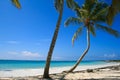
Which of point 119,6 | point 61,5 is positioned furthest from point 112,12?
point 61,5

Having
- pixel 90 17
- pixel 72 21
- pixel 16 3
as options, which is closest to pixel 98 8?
pixel 90 17

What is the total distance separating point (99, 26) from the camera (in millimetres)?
22594

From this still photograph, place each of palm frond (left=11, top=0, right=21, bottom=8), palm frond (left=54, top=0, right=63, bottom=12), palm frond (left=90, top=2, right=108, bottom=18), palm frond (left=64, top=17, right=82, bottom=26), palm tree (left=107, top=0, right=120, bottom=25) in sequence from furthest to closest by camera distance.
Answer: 1. palm frond (left=90, top=2, right=108, bottom=18)
2. palm frond (left=64, top=17, right=82, bottom=26)
3. palm frond (left=54, top=0, right=63, bottom=12)
4. palm frond (left=11, top=0, right=21, bottom=8)
5. palm tree (left=107, top=0, right=120, bottom=25)

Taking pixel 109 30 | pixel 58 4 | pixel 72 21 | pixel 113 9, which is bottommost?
pixel 113 9

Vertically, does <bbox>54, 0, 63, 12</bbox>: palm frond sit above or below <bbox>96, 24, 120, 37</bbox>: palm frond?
above

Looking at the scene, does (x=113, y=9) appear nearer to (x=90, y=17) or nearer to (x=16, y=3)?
(x=16, y=3)

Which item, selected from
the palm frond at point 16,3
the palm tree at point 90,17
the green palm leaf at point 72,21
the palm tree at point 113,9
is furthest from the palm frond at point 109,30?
the palm frond at point 16,3

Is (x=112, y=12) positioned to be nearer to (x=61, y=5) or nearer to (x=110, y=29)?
(x=61, y=5)

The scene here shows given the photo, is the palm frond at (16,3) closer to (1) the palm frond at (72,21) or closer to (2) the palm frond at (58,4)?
(2) the palm frond at (58,4)

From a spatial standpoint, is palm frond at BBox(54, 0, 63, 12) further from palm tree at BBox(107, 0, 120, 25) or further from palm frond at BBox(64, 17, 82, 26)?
palm frond at BBox(64, 17, 82, 26)

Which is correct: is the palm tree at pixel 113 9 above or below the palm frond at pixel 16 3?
below

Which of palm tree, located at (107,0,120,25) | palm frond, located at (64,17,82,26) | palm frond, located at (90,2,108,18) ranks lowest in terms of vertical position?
palm tree, located at (107,0,120,25)

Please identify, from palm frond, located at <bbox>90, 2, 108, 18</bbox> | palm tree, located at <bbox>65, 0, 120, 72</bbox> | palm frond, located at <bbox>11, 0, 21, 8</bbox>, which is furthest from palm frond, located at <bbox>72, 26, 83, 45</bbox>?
palm frond, located at <bbox>11, 0, 21, 8</bbox>

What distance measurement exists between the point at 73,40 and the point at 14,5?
29.6ft
